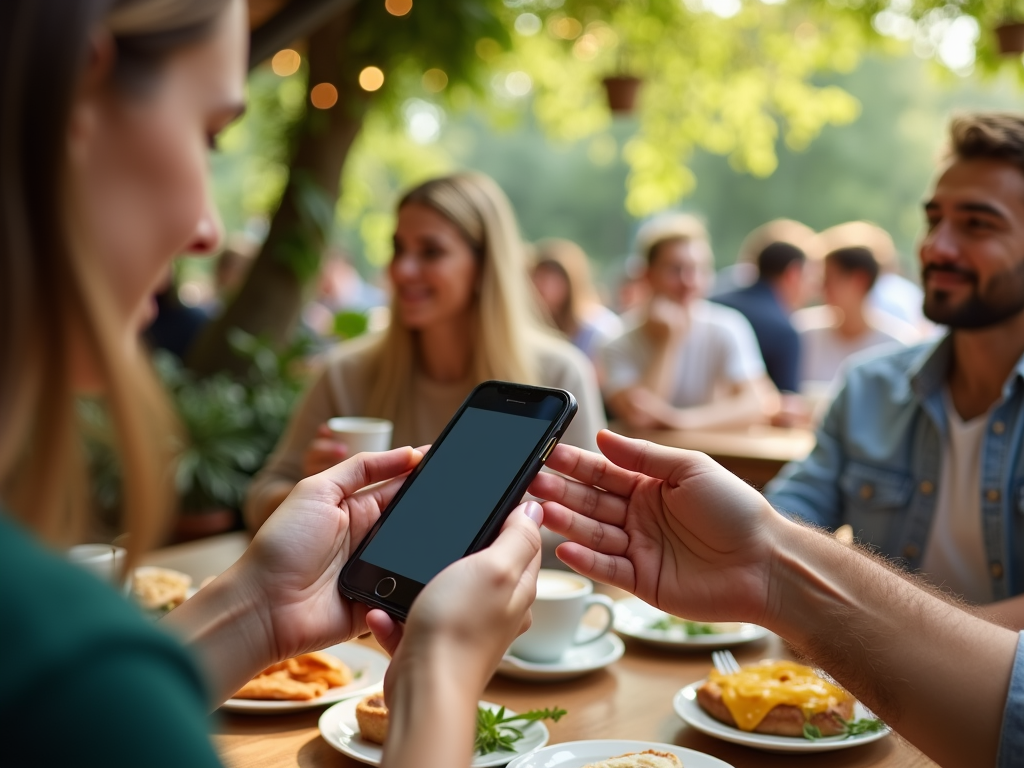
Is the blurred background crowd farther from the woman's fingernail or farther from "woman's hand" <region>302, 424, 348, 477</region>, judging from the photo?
the woman's fingernail

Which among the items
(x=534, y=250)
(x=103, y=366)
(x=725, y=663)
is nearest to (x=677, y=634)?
(x=725, y=663)

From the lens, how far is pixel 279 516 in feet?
4.16

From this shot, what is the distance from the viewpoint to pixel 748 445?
421 centimetres

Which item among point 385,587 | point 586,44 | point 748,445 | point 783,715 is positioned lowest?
point 748,445

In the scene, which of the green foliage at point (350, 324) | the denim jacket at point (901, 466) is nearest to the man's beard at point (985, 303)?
the denim jacket at point (901, 466)

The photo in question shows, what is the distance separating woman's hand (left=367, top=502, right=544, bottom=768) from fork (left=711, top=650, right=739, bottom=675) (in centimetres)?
52

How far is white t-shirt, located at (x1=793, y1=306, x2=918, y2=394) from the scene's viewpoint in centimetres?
615

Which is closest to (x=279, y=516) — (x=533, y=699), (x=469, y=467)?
(x=469, y=467)

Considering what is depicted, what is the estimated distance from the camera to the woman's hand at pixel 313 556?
1238 millimetres

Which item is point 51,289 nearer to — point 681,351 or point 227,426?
point 227,426

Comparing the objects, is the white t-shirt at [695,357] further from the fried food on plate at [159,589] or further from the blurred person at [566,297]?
the fried food on plate at [159,589]

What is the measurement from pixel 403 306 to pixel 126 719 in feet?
7.76

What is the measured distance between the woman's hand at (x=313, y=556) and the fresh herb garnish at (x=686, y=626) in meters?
0.66

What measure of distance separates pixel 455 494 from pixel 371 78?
3.79 meters
